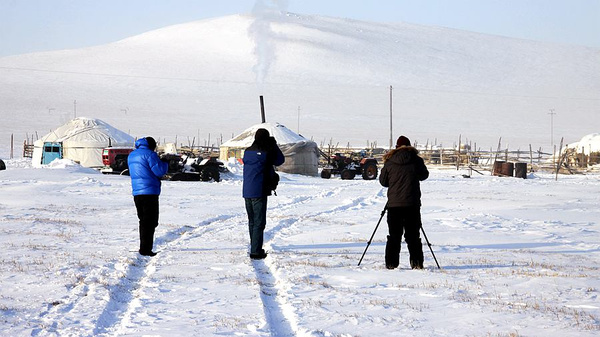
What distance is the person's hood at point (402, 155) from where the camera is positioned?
341 inches

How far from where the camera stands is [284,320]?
6.01 metres

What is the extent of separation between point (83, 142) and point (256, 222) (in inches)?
1320

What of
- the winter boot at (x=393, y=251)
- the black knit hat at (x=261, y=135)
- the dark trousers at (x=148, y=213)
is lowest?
the winter boot at (x=393, y=251)

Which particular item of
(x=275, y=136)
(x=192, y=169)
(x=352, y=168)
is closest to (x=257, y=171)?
(x=192, y=169)

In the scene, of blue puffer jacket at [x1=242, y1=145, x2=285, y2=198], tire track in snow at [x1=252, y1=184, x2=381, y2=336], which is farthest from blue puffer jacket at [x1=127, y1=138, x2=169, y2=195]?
tire track in snow at [x1=252, y1=184, x2=381, y2=336]

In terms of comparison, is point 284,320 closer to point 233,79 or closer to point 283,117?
point 283,117

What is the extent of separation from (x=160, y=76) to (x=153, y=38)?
34.9m

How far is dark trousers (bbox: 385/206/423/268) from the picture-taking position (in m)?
8.59

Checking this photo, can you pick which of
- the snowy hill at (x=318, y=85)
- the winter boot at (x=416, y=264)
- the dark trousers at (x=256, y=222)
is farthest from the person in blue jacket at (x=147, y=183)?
the snowy hill at (x=318, y=85)

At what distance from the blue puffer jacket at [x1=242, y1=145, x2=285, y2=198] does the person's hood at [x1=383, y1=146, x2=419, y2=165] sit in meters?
1.56

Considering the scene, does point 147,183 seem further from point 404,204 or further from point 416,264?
point 416,264

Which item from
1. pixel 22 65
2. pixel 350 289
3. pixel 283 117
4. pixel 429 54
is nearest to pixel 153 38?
pixel 22 65

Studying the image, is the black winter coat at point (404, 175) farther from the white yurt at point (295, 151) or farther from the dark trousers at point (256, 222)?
the white yurt at point (295, 151)

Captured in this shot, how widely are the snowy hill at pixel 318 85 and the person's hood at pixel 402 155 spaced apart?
228 feet
